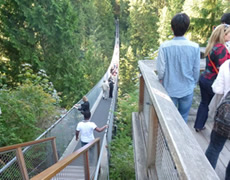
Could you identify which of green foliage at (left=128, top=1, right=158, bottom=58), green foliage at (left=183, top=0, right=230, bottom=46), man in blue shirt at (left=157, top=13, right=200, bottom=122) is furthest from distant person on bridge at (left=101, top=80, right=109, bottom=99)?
green foliage at (left=128, top=1, right=158, bottom=58)

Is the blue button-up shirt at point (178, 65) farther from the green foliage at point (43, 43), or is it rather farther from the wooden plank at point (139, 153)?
the green foliage at point (43, 43)

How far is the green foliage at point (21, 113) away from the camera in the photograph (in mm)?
4438

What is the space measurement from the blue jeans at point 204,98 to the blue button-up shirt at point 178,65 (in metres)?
0.26

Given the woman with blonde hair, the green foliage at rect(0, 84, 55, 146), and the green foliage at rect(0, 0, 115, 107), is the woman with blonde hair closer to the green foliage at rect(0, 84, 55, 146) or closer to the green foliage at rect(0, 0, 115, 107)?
the green foliage at rect(0, 84, 55, 146)

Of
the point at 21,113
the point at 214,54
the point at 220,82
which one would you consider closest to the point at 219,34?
the point at 214,54

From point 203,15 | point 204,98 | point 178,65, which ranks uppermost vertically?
point 203,15

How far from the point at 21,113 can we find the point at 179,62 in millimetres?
4252

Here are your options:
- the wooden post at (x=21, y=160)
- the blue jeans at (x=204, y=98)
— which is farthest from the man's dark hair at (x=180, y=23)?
the wooden post at (x=21, y=160)

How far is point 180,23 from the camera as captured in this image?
196cm

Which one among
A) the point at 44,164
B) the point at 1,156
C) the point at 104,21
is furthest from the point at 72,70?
the point at 104,21

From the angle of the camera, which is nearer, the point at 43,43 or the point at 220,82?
the point at 220,82

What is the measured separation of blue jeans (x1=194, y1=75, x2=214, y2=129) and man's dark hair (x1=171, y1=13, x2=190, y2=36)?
700mm

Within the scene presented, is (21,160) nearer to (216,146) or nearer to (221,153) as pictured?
(216,146)

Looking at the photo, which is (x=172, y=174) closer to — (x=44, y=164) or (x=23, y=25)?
(x=44, y=164)
